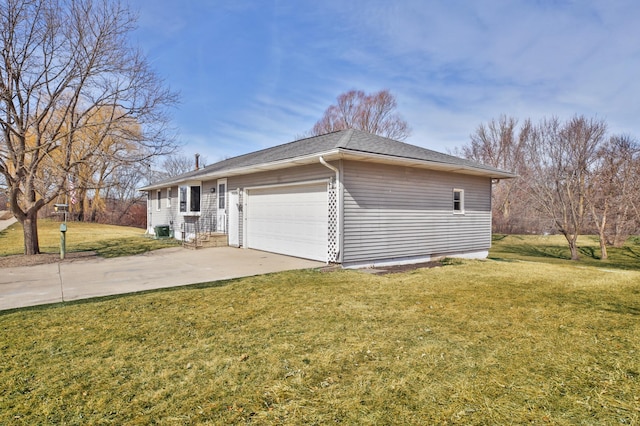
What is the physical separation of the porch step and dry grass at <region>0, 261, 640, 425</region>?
7.33 metres

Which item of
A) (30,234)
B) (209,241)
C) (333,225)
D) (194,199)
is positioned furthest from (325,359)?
(194,199)

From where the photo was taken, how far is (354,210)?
8484 mm

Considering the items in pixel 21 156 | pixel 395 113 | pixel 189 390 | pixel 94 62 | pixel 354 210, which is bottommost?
pixel 189 390

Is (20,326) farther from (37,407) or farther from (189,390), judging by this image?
(189,390)

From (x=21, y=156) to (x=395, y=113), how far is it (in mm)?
25427

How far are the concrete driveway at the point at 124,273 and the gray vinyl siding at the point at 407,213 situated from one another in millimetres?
1560

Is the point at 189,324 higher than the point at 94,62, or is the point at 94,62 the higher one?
the point at 94,62

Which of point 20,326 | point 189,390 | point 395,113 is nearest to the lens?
point 189,390

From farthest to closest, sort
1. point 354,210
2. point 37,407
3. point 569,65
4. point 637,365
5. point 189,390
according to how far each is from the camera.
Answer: point 569,65, point 354,210, point 637,365, point 189,390, point 37,407

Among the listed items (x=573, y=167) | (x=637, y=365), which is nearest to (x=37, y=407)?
(x=637, y=365)

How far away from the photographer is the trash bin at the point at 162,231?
18.0 meters

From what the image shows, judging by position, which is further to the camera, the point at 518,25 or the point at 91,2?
the point at 518,25

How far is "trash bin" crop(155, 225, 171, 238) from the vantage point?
59.1ft

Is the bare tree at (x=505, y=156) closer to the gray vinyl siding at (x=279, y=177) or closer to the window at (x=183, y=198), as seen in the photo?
the gray vinyl siding at (x=279, y=177)
